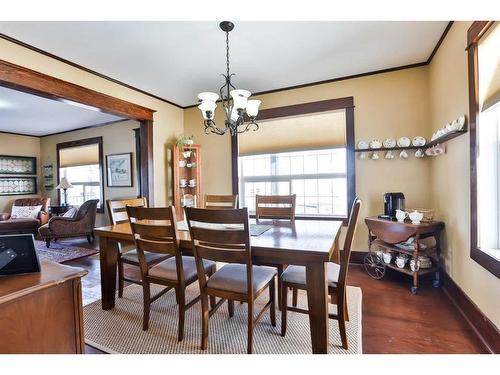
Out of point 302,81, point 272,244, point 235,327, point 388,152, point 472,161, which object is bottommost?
point 235,327

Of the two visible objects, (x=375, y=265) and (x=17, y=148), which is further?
(x=17, y=148)

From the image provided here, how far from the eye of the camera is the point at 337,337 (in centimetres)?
181

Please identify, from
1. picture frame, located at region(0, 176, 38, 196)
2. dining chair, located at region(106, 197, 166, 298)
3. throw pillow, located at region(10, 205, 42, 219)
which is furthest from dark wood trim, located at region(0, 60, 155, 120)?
picture frame, located at region(0, 176, 38, 196)

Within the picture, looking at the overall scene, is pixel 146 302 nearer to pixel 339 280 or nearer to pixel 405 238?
pixel 339 280

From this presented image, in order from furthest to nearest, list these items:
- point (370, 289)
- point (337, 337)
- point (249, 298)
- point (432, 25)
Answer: point (370, 289), point (432, 25), point (337, 337), point (249, 298)

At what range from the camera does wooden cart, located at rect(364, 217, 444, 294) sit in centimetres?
245

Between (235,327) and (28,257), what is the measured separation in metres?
1.48

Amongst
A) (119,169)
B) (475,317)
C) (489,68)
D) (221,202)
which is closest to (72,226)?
(119,169)

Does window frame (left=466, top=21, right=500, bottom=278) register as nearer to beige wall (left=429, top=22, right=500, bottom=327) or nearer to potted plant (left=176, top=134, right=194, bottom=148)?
beige wall (left=429, top=22, right=500, bottom=327)

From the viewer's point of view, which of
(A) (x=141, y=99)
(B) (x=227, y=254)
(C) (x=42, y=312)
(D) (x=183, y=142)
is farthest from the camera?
(D) (x=183, y=142)

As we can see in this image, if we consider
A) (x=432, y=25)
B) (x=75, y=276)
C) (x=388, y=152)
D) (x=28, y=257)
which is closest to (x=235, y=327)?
(x=75, y=276)

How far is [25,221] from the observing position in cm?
520

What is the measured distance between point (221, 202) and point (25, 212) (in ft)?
17.5
